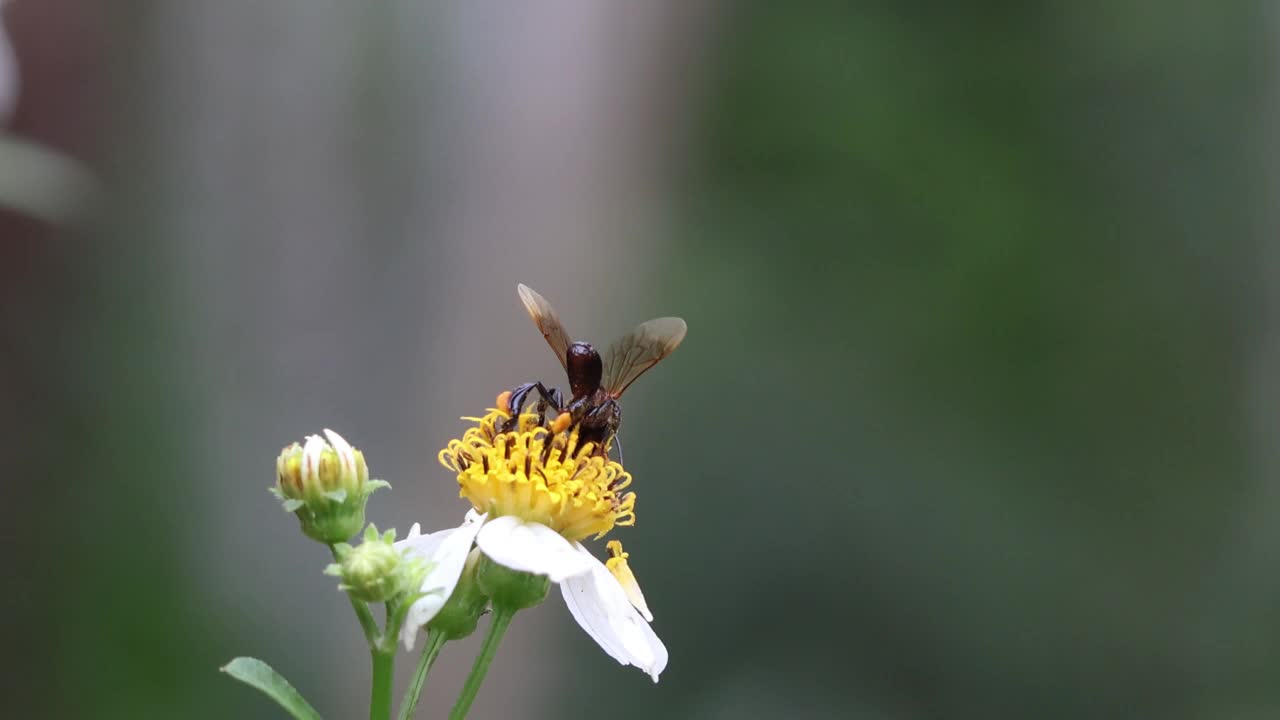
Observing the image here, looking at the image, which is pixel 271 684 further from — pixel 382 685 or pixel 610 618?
pixel 610 618

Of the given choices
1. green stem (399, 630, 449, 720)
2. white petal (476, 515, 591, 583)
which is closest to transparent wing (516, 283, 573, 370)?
white petal (476, 515, 591, 583)

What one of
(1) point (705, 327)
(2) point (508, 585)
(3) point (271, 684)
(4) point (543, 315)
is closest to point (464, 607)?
(2) point (508, 585)

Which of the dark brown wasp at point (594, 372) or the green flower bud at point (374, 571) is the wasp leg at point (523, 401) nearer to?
the dark brown wasp at point (594, 372)

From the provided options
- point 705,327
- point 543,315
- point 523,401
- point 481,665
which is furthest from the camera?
point 705,327

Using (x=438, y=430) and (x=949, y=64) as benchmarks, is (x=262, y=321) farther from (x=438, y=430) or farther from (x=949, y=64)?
(x=949, y=64)

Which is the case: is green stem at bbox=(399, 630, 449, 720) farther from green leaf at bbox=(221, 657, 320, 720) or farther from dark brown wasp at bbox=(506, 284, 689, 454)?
dark brown wasp at bbox=(506, 284, 689, 454)
